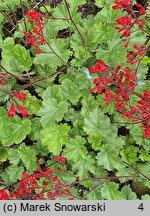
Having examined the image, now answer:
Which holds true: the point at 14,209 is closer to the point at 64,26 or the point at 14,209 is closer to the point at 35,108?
the point at 35,108

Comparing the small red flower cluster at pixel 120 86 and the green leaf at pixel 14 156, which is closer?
the small red flower cluster at pixel 120 86

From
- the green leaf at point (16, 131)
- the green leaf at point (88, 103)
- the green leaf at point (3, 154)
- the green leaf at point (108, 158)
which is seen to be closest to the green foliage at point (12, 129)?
the green leaf at point (16, 131)

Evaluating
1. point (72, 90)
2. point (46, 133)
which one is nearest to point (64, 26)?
point (72, 90)

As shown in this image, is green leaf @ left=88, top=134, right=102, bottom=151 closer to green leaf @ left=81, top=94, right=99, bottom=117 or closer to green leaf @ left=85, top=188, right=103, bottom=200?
green leaf @ left=81, top=94, right=99, bottom=117

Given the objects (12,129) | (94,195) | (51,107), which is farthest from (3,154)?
(94,195)

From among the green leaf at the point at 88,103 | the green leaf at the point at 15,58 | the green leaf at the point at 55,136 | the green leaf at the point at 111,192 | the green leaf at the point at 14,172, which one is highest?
the green leaf at the point at 15,58

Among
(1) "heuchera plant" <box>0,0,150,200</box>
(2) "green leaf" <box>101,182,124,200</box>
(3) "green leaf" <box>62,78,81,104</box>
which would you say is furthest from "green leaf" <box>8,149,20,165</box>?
(2) "green leaf" <box>101,182,124,200</box>

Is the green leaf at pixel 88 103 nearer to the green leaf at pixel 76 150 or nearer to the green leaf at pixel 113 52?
the green leaf at pixel 76 150
